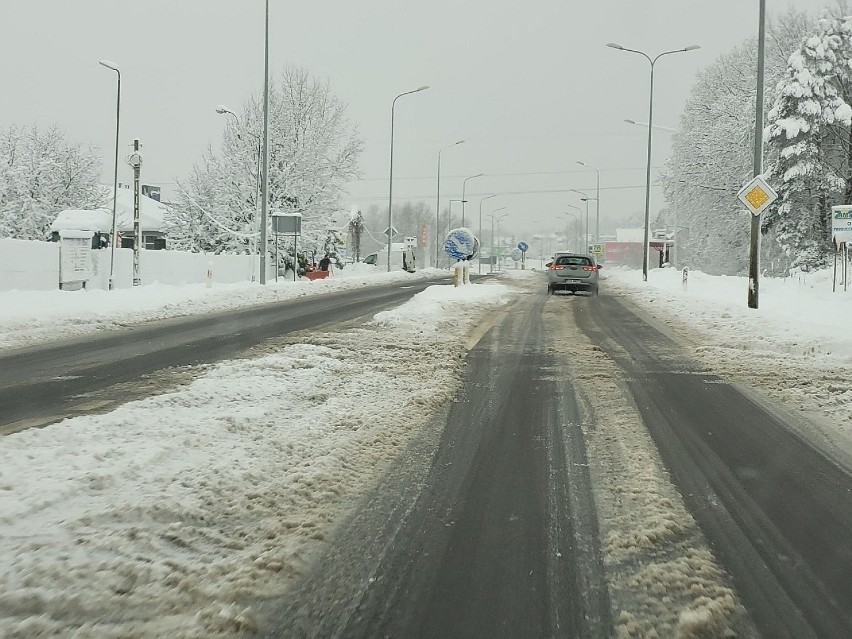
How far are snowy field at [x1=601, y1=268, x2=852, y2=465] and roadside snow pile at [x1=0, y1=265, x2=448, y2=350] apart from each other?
10704 millimetres

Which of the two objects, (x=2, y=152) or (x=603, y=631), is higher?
(x=2, y=152)

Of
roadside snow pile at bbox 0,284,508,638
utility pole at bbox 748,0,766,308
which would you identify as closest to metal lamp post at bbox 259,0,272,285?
utility pole at bbox 748,0,766,308

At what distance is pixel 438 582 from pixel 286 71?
4876 centimetres

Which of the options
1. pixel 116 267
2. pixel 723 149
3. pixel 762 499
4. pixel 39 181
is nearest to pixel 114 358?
pixel 762 499

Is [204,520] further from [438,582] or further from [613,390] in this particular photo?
[613,390]

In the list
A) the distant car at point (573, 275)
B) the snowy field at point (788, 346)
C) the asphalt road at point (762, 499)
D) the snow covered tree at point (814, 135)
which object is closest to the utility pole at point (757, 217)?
the snowy field at point (788, 346)

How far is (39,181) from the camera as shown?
61000mm

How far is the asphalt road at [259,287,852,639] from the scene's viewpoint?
335 cm

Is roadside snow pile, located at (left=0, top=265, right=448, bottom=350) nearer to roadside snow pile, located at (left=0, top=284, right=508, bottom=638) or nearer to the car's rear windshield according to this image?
roadside snow pile, located at (left=0, top=284, right=508, bottom=638)

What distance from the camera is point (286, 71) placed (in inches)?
1930

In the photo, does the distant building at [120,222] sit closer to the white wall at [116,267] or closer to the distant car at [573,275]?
the white wall at [116,267]

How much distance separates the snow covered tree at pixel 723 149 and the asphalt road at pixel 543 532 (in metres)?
39.4

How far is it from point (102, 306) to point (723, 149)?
37.7 m

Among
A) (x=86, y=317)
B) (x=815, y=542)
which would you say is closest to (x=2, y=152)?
(x=86, y=317)
